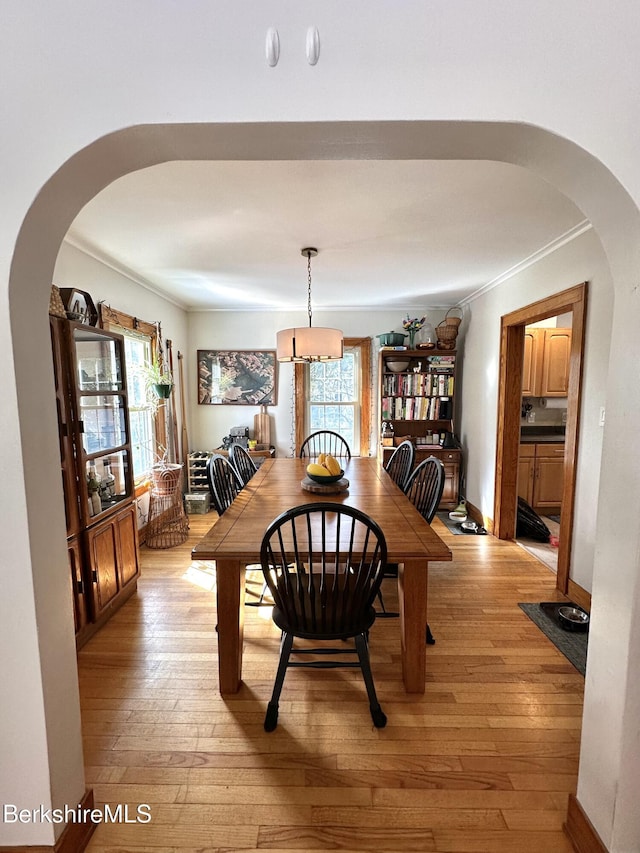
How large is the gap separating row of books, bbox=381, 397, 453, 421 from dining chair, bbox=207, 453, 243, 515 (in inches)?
97.8

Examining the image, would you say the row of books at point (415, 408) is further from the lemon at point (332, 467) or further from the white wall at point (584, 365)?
the lemon at point (332, 467)

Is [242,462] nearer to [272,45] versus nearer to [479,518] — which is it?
[479,518]

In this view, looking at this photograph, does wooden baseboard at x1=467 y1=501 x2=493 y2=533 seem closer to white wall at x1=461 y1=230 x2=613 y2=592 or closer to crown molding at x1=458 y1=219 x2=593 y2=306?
white wall at x1=461 y1=230 x2=613 y2=592

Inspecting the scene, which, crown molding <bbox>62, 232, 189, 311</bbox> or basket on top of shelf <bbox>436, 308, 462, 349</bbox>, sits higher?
crown molding <bbox>62, 232, 189, 311</bbox>

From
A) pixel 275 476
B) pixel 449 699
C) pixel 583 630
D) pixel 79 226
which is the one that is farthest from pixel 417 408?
pixel 79 226

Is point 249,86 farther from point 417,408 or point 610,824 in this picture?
point 417,408

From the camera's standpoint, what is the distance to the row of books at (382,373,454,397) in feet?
15.1

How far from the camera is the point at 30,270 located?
3.31 feet

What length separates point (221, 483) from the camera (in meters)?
2.37

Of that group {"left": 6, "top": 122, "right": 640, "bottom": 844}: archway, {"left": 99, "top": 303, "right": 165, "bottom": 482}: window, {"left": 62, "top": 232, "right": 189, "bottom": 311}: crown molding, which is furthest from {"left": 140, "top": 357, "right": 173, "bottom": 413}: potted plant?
{"left": 6, "top": 122, "right": 640, "bottom": 844}: archway

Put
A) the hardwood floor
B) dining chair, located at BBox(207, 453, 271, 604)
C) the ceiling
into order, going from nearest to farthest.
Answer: the hardwood floor → the ceiling → dining chair, located at BBox(207, 453, 271, 604)

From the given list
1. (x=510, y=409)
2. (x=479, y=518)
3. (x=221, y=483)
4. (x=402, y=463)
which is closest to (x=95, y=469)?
(x=221, y=483)

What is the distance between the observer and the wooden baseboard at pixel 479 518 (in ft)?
→ 12.5

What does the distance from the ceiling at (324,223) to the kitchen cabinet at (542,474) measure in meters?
1.92
